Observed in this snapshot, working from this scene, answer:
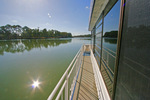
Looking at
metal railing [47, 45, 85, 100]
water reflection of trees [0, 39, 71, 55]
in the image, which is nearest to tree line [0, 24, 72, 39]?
water reflection of trees [0, 39, 71, 55]

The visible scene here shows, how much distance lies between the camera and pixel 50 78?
125 inches

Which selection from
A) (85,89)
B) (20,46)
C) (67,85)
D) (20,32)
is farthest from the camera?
(20,32)

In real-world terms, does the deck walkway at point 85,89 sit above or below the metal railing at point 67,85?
below

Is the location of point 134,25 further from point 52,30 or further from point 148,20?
point 52,30

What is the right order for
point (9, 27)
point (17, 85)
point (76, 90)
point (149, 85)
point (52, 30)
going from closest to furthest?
point (149, 85)
point (76, 90)
point (17, 85)
point (9, 27)
point (52, 30)

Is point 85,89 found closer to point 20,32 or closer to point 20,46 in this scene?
point 20,46

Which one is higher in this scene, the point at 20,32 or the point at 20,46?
the point at 20,32

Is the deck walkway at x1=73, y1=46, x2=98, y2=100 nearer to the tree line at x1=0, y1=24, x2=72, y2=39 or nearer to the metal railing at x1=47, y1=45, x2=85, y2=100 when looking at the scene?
the metal railing at x1=47, y1=45, x2=85, y2=100

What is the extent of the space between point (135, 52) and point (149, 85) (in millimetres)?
244

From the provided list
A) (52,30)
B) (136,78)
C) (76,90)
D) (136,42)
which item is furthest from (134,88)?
(52,30)

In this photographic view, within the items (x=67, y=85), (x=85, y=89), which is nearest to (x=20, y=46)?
(x=85, y=89)

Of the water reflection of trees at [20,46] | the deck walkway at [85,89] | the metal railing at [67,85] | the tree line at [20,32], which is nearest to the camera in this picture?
the metal railing at [67,85]

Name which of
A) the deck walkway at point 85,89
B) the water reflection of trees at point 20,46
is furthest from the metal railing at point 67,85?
the water reflection of trees at point 20,46

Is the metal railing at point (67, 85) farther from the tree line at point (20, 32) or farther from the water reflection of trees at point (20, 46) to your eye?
the tree line at point (20, 32)
